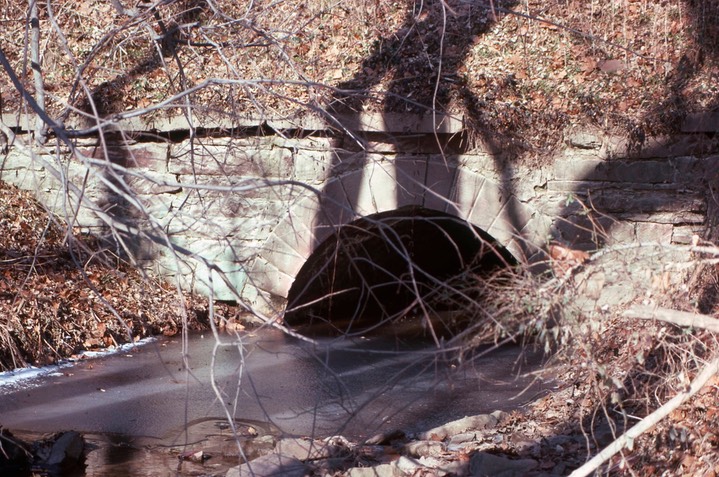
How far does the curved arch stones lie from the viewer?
6.79 m

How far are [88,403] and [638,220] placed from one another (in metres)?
4.20

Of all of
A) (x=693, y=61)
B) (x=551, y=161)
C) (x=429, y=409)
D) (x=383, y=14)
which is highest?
(x=383, y=14)

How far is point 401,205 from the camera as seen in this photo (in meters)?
7.07

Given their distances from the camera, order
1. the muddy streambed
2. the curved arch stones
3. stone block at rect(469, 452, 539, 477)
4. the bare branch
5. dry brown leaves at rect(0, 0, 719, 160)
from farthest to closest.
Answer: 1. the curved arch stones
2. dry brown leaves at rect(0, 0, 719, 160)
3. the muddy streambed
4. stone block at rect(469, 452, 539, 477)
5. the bare branch

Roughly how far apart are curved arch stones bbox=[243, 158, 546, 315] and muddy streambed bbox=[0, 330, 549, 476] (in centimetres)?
78

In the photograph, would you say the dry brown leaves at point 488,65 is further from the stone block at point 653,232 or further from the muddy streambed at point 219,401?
the muddy streambed at point 219,401

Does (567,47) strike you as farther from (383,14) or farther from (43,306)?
(43,306)

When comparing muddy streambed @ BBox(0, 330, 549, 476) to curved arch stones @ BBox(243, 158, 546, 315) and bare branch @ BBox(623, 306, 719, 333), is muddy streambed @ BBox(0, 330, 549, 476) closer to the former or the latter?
curved arch stones @ BBox(243, 158, 546, 315)

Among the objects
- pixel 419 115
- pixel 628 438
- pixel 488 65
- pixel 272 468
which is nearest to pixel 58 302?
pixel 419 115

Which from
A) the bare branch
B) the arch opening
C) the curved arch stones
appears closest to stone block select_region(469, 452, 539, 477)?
the bare branch

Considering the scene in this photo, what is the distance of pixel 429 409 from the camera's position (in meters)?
5.60

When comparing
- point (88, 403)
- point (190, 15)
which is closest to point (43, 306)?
point (88, 403)

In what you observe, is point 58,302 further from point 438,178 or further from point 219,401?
point 438,178

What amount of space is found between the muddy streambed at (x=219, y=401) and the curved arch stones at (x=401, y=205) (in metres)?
0.78
